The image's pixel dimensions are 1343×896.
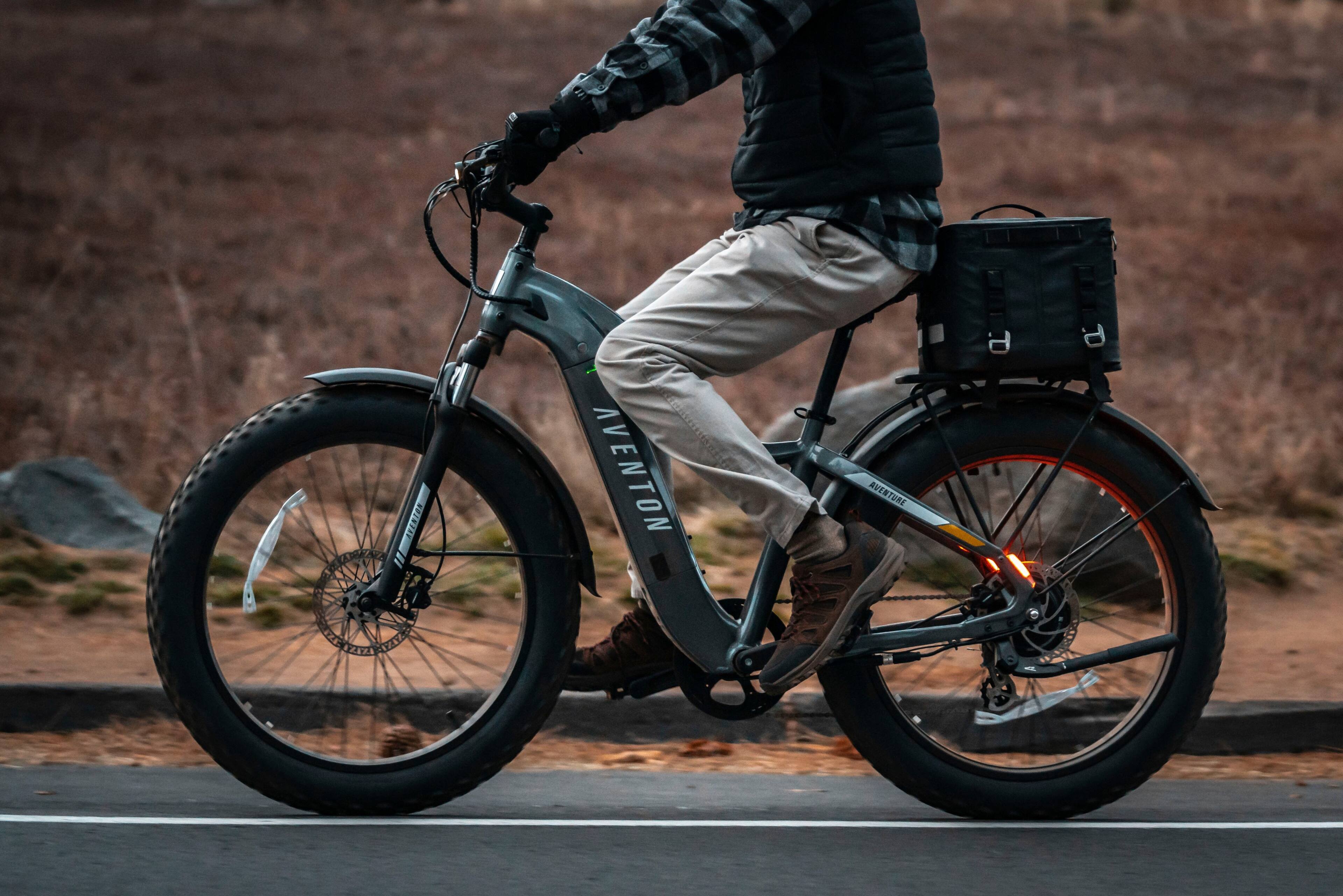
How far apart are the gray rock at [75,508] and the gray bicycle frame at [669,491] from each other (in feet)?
12.4

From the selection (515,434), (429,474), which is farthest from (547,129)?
(429,474)

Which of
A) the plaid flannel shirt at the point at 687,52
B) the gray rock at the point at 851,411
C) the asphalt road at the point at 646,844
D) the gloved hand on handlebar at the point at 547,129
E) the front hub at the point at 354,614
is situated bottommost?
the asphalt road at the point at 646,844

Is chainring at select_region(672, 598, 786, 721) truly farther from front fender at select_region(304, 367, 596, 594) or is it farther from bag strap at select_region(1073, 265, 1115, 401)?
bag strap at select_region(1073, 265, 1115, 401)

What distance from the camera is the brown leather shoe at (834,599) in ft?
13.7

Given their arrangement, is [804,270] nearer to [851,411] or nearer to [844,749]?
[844,749]

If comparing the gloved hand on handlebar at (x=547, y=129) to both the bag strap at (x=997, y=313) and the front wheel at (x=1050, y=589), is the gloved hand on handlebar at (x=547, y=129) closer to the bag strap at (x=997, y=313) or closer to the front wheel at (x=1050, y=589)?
the bag strap at (x=997, y=313)

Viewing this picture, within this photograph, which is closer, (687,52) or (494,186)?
(687,52)

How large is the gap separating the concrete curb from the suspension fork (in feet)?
4.74

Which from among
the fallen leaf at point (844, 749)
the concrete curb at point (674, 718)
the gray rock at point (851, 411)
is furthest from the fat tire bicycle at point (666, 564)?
the gray rock at point (851, 411)

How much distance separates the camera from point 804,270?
420 centimetres

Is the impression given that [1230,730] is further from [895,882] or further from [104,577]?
[104,577]

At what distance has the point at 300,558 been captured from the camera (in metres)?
6.21

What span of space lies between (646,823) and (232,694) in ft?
3.63

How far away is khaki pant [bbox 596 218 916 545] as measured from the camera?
4141 mm
